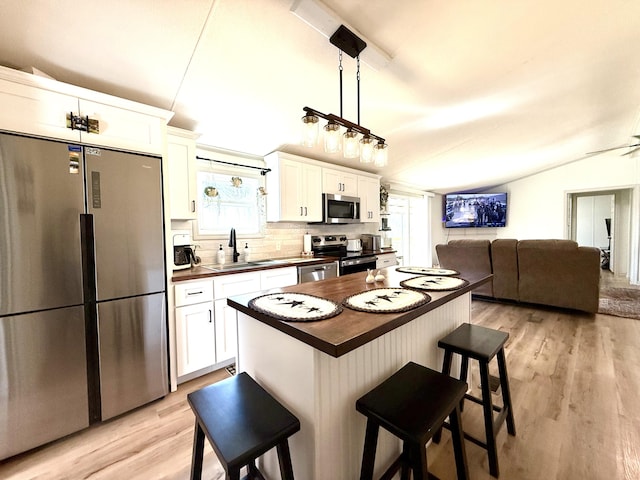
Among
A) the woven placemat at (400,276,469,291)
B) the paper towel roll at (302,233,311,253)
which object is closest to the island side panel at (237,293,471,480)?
the woven placemat at (400,276,469,291)

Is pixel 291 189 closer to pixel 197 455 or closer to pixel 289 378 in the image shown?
pixel 289 378

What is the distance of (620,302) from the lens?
3.98m

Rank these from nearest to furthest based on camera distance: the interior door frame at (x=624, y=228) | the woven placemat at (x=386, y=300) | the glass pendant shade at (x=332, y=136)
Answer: the woven placemat at (x=386, y=300), the glass pendant shade at (x=332, y=136), the interior door frame at (x=624, y=228)

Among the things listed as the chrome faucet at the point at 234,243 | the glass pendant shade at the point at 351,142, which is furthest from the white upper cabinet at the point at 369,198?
the glass pendant shade at the point at 351,142

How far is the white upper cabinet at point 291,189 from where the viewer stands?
3.17 metres

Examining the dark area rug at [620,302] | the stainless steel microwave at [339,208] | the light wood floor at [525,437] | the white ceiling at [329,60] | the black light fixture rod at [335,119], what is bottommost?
the light wood floor at [525,437]

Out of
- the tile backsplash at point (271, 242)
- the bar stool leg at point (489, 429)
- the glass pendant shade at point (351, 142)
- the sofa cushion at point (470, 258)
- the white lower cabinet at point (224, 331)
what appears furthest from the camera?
the sofa cushion at point (470, 258)

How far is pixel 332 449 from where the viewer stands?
3.46ft

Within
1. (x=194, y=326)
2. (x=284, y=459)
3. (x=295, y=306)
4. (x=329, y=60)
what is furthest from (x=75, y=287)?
(x=329, y=60)

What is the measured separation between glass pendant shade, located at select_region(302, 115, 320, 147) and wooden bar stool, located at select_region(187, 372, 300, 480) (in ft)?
4.48

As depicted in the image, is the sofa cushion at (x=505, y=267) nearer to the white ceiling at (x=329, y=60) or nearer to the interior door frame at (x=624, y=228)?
the white ceiling at (x=329, y=60)

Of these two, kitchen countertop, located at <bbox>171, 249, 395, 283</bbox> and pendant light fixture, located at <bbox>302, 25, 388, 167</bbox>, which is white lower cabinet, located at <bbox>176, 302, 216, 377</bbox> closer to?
kitchen countertop, located at <bbox>171, 249, 395, 283</bbox>

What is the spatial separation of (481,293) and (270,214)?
11.9ft

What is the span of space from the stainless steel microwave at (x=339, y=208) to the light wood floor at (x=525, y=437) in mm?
2276
